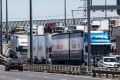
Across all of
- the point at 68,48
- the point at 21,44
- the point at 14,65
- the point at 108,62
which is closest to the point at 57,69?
the point at 68,48

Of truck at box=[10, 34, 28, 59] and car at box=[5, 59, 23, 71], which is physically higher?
truck at box=[10, 34, 28, 59]

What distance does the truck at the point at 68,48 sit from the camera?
5274cm

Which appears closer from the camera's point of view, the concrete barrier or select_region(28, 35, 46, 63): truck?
the concrete barrier

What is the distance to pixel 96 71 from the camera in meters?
42.0

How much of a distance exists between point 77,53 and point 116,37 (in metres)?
21.3

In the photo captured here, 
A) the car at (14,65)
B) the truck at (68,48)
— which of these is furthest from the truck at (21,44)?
the car at (14,65)

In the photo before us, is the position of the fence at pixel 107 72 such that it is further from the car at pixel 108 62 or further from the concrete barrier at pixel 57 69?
the car at pixel 108 62

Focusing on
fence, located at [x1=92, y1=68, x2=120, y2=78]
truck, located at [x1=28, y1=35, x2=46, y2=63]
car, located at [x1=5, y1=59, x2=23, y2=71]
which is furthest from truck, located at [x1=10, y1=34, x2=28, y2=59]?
fence, located at [x1=92, y1=68, x2=120, y2=78]

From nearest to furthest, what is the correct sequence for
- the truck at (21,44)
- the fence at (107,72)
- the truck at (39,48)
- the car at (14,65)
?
the fence at (107,72) < the car at (14,65) < the truck at (39,48) < the truck at (21,44)

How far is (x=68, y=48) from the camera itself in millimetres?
57156

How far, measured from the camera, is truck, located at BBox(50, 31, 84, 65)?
52.7 meters

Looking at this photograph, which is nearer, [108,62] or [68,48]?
[108,62]

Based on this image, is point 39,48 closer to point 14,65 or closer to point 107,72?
point 14,65

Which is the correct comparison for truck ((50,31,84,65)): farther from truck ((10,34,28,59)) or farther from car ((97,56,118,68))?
truck ((10,34,28,59))
